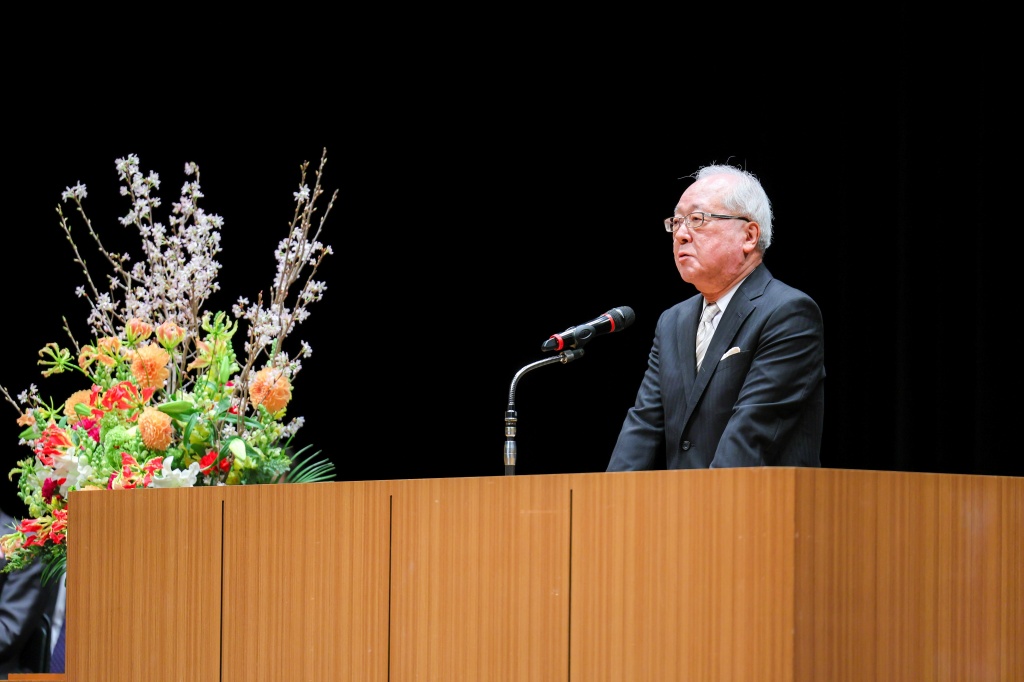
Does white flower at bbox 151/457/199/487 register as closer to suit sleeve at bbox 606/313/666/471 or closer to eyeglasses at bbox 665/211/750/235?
suit sleeve at bbox 606/313/666/471

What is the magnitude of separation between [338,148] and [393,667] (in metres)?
2.96

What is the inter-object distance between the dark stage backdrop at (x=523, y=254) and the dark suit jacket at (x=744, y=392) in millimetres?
891

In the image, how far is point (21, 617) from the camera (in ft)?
11.6

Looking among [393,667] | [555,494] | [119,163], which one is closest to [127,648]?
[393,667]

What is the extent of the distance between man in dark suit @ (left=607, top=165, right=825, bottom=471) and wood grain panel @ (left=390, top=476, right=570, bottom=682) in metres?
0.55

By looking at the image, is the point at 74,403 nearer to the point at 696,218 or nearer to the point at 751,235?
the point at 696,218

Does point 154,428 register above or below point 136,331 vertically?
below

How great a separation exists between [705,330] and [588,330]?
447 mm

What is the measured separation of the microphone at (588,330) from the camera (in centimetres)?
238

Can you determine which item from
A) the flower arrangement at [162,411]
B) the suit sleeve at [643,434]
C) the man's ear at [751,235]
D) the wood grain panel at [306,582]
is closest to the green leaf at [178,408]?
the flower arrangement at [162,411]

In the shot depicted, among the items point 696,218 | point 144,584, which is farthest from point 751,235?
point 144,584

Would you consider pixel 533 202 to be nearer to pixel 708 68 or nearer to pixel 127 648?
pixel 708 68

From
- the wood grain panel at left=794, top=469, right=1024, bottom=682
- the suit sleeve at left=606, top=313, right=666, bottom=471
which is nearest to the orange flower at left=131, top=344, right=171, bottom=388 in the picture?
the suit sleeve at left=606, top=313, right=666, bottom=471

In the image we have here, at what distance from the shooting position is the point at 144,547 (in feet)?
7.93
